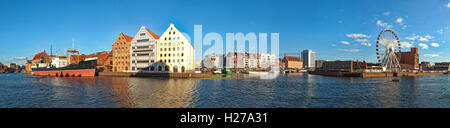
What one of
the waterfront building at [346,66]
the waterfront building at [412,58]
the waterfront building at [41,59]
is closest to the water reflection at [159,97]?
the waterfront building at [346,66]

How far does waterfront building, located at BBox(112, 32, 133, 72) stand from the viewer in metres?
96.2

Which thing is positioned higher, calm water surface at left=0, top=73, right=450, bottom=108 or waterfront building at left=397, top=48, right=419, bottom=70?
waterfront building at left=397, top=48, right=419, bottom=70

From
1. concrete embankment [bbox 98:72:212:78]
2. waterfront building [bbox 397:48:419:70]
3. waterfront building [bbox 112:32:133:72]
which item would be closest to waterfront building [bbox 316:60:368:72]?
waterfront building [bbox 397:48:419:70]

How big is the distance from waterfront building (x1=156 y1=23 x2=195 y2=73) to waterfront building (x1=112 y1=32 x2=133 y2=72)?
1475cm

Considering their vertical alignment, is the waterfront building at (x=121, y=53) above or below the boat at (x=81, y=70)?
above

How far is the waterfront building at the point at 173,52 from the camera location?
3445 inches

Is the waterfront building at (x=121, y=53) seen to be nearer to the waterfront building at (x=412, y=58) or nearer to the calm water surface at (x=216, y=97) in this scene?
the calm water surface at (x=216, y=97)

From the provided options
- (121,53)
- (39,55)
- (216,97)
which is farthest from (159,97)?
(39,55)

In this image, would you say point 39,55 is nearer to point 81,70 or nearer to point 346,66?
point 81,70

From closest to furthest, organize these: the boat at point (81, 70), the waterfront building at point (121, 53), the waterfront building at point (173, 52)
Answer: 1. the boat at point (81, 70)
2. the waterfront building at point (173, 52)
3. the waterfront building at point (121, 53)

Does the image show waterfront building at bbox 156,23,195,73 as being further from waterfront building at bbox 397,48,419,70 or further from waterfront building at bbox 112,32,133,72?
waterfront building at bbox 397,48,419,70

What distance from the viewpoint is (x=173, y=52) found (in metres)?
88.7

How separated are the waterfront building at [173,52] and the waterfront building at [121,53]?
14.8 metres
